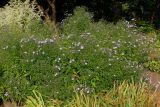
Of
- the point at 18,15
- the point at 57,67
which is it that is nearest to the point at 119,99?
the point at 57,67

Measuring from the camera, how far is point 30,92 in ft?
27.8

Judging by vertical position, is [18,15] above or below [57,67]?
below

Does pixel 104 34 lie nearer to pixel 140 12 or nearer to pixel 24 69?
pixel 24 69

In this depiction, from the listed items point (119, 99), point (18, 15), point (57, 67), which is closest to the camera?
point (119, 99)

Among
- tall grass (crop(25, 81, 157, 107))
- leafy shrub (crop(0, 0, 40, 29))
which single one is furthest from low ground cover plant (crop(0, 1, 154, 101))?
leafy shrub (crop(0, 0, 40, 29))

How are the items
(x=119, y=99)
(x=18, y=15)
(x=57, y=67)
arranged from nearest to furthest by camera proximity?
(x=119, y=99)
(x=57, y=67)
(x=18, y=15)

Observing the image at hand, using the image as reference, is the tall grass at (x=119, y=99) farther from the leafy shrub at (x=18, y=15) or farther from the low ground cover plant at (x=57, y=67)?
the leafy shrub at (x=18, y=15)

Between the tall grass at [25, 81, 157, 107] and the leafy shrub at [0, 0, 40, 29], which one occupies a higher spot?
the tall grass at [25, 81, 157, 107]

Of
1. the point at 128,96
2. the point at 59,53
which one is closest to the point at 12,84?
the point at 59,53

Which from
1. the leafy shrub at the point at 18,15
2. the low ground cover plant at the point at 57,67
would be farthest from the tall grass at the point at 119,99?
the leafy shrub at the point at 18,15

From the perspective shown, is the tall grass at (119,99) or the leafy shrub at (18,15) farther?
the leafy shrub at (18,15)

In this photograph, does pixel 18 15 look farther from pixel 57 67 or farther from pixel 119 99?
pixel 119 99

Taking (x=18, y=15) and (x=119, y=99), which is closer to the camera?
(x=119, y=99)

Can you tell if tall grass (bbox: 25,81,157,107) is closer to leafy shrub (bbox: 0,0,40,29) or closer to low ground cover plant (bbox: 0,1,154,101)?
low ground cover plant (bbox: 0,1,154,101)
